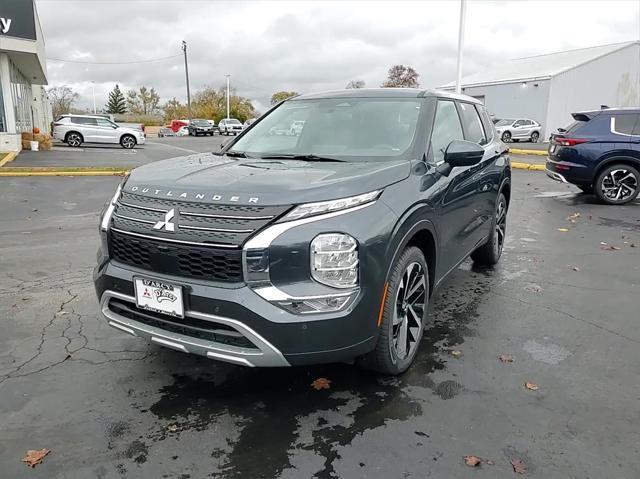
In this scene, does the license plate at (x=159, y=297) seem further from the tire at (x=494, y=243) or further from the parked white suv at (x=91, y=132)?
the parked white suv at (x=91, y=132)

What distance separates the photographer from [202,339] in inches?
110

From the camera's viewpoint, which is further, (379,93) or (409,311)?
(379,93)

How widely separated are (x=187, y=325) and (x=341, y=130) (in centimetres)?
196

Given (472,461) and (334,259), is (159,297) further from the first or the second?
(472,461)

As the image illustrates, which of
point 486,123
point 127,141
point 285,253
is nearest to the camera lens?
point 285,253

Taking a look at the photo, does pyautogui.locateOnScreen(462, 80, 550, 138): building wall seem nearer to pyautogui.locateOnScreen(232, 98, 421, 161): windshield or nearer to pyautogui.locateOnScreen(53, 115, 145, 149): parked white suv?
pyautogui.locateOnScreen(53, 115, 145, 149): parked white suv

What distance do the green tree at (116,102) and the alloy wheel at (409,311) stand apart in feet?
387

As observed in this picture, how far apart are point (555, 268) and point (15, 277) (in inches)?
229

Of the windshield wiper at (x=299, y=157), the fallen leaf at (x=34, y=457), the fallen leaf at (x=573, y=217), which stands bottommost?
the fallen leaf at (x=34, y=457)

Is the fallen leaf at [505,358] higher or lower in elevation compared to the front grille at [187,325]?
lower

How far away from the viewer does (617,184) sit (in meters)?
10.2

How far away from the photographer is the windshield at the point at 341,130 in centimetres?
374

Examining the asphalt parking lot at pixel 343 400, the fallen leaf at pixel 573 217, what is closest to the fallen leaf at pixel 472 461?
the asphalt parking lot at pixel 343 400

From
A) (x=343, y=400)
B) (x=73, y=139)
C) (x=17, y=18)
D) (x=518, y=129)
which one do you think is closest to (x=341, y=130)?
(x=343, y=400)
